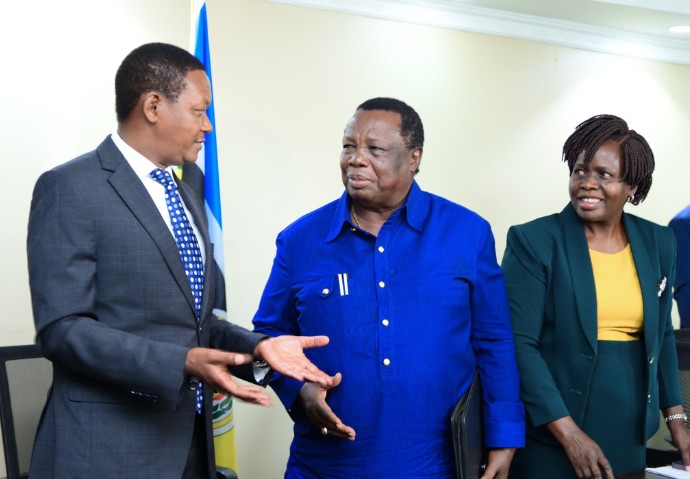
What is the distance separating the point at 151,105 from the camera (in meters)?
1.87

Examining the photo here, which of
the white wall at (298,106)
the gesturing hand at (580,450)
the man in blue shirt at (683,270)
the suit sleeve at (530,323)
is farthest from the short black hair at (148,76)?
the man in blue shirt at (683,270)

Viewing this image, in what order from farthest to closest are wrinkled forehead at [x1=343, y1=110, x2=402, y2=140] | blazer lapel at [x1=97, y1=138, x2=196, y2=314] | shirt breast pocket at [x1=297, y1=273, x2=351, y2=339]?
wrinkled forehead at [x1=343, y1=110, x2=402, y2=140] → shirt breast pocket at [x1=297, y1=273, x2=351, y2=339] → blazer lapel at [x1=97, y1=138, x2=196, y2=314]

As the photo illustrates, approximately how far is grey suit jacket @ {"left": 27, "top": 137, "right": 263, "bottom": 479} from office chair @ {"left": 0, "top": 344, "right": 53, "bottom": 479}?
0.63m

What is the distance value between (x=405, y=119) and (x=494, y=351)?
2.26 ft

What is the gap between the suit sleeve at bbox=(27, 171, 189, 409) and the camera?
65.4 inches

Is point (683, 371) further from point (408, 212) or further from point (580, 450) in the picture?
point (408, 212)

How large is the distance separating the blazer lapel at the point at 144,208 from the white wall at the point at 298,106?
2155mm

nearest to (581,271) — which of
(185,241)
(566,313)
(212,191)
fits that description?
(566,313)

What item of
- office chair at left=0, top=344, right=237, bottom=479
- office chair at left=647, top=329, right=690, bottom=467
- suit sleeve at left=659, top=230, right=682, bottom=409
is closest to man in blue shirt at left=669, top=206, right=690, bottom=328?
office chair at left=647, top=329, right=690, bottom=467

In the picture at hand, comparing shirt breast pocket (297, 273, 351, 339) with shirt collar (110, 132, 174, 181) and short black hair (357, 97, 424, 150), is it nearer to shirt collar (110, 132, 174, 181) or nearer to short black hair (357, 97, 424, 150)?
short black hair (357, 97, 424, 150)

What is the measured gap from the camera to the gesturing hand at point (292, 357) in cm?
169

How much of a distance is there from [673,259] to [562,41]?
3.00 metres

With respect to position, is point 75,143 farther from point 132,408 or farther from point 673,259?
point 673,259

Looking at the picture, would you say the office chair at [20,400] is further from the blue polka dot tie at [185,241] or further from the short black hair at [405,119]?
the short black hair at [405,119]
